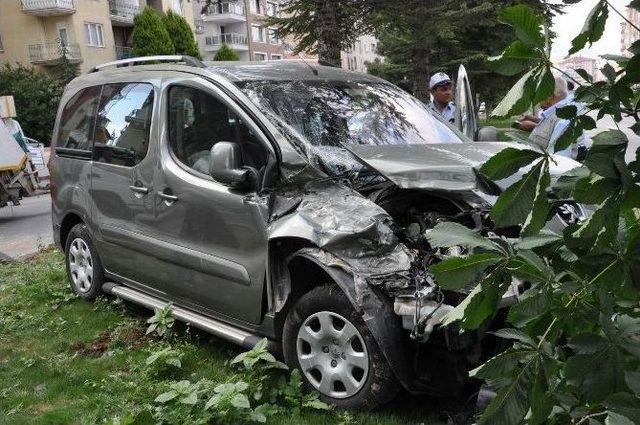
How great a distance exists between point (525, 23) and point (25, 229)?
41.5 ft

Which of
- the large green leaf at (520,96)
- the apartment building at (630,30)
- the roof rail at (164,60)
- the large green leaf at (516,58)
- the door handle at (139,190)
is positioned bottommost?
the door handle at (139,190)

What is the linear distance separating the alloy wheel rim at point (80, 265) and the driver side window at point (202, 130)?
1.72 metres

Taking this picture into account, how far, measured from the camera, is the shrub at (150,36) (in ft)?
133

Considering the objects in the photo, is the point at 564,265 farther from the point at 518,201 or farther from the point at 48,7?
the point at 48,7

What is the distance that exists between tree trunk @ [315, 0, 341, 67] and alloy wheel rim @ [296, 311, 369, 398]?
838cm

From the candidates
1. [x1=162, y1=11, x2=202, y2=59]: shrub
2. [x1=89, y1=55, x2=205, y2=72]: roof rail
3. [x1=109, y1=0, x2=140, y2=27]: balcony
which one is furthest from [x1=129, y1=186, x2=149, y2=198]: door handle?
[x1=109, y1=0, x2=140, y2=27]: balcony

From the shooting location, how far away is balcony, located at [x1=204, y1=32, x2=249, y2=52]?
6106 centimetres

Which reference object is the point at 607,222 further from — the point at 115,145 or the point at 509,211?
the point at 115,145

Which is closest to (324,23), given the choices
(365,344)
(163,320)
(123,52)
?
(163,320)

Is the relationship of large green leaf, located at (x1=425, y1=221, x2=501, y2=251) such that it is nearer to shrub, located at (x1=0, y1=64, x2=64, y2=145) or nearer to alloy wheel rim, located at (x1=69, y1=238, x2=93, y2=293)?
alloy wheel rim, located at (x1=69, y1=238, x2=93, y2=293)

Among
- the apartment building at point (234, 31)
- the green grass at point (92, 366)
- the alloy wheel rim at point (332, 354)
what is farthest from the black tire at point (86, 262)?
the apartment building at point (234, 31)

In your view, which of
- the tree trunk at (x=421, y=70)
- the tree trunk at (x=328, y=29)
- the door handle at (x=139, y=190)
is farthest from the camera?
the tree trunk at (x=421, y=70)

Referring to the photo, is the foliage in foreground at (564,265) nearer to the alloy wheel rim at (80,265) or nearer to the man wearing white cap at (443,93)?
the alloy wheel rim at (80,265)

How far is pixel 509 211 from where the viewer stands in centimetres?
124
